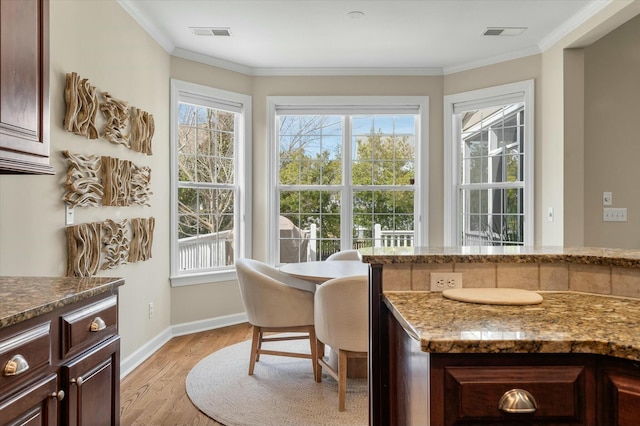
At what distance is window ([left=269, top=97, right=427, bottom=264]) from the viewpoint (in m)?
4.79

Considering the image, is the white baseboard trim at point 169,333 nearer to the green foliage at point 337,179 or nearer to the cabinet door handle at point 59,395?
the green foliage at point 337,179

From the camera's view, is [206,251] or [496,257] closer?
[496,257]

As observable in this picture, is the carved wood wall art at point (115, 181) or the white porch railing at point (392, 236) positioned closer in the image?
the carved wood wall art at point (115, 181)

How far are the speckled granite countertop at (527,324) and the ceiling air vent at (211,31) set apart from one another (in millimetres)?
3007

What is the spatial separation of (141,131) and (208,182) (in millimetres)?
1113

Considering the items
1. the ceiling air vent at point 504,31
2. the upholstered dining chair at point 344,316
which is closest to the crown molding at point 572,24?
the ceiling air vent at point 504,31

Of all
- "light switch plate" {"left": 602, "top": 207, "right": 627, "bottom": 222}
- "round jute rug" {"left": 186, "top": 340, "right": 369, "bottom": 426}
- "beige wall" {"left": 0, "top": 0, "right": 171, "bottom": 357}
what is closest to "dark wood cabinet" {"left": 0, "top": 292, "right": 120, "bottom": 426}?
"beige wall" {"left": 0, "top": 0, "right": 171, "bottom": 357}

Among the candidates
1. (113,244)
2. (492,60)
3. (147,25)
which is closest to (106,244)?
(113,244)

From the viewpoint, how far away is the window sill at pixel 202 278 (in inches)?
163

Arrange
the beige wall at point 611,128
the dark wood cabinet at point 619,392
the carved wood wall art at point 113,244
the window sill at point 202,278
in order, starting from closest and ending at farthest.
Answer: the dark wood cabinet at point 619,392 < the carved wood wall art at point 113,244 < the beige wall at point 611,128 < the window sill at point 202,278

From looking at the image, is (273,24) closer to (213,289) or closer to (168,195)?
(168,195)

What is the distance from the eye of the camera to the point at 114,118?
2916mm

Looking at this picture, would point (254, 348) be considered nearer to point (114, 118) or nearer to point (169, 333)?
point (169, 333)

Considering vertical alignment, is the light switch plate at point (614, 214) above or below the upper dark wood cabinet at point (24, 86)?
below
